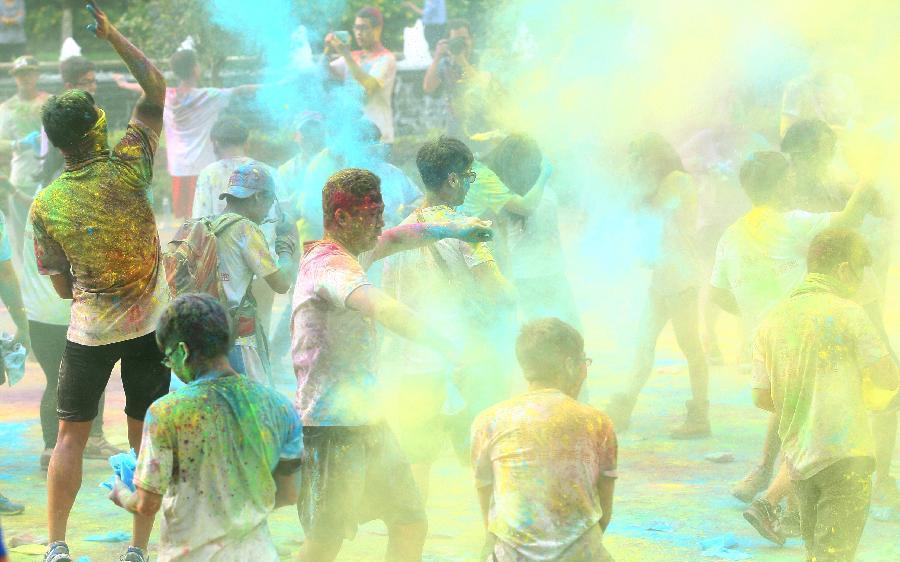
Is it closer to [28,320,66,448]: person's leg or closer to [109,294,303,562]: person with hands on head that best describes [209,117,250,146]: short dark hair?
[28,320,66,448]: person's leg

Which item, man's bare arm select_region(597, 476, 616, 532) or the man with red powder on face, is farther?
the man with red powder on face

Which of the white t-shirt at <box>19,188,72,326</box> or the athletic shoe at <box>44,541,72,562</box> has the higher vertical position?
the white t-shirt at <box>19,188,72,326</box>

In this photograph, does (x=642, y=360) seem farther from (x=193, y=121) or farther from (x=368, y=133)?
(x=193, y=121)

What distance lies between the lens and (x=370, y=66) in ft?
35.8

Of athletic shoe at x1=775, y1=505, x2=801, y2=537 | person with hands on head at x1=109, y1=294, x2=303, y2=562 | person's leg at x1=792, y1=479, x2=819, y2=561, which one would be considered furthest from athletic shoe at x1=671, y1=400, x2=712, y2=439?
person with hands on head at x1=109, y1=294, x2=303, y2=562

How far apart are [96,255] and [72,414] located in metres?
0.64

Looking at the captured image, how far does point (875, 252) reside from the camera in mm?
6969

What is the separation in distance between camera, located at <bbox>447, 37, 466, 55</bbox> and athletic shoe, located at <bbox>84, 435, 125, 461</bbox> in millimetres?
6259

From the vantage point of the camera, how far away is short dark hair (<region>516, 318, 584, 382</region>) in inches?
161

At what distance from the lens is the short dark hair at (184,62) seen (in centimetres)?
1196

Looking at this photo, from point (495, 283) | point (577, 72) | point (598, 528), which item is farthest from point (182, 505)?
point (577, 72)

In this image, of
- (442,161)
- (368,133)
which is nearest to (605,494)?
(442,161)

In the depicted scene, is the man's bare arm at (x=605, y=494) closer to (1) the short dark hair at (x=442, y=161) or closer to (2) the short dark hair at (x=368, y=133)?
(1) the short dark hair at (x=442, y=161)

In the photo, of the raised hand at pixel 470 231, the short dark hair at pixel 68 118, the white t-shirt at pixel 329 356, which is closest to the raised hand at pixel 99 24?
the short dark hair at pixel 68 118
